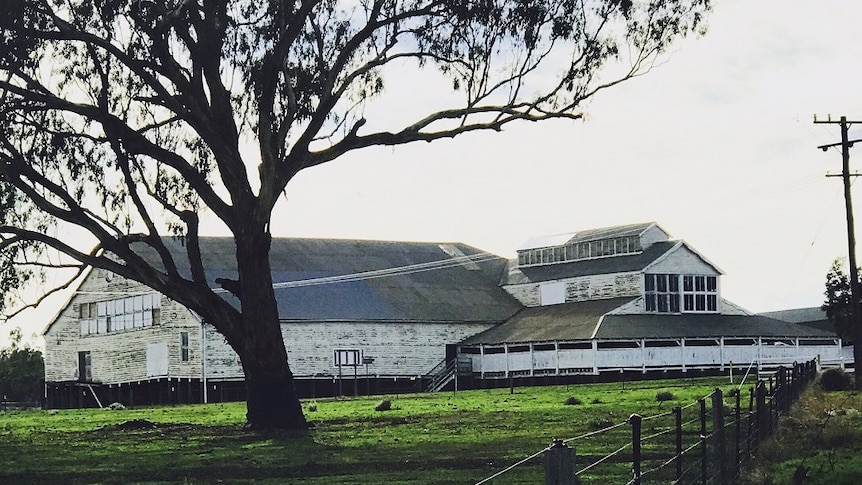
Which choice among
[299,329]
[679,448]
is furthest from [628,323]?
[679,448]

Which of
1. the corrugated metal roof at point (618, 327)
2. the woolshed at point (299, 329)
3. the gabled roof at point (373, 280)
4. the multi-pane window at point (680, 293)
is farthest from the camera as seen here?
the multi-pane window at point (680, 293)

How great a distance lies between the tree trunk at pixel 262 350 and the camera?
118ft

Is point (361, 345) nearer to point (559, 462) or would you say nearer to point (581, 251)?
point (581, 251)

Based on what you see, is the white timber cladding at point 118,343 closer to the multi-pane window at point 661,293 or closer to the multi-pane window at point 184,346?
the multi-pane window at point 184,346

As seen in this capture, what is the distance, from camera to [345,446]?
96.8 feet

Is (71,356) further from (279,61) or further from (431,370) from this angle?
(279,61)

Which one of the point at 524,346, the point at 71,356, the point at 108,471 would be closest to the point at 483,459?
the point at 108,471

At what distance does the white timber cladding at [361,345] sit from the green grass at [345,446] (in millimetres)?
21576

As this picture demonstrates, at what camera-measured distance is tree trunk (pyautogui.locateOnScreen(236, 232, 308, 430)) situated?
1419 inches

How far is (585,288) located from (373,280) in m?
11.7

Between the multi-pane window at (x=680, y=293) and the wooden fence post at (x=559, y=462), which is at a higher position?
the multi-pane window at (x=680, y=293)

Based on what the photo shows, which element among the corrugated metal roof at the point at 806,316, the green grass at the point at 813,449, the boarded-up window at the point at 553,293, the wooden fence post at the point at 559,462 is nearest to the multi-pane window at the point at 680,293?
the boarded-up window at the point at 553,293

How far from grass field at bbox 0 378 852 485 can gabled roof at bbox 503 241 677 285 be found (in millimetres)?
28052

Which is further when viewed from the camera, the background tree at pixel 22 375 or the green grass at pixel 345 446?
the background tree at pixel 22 375
